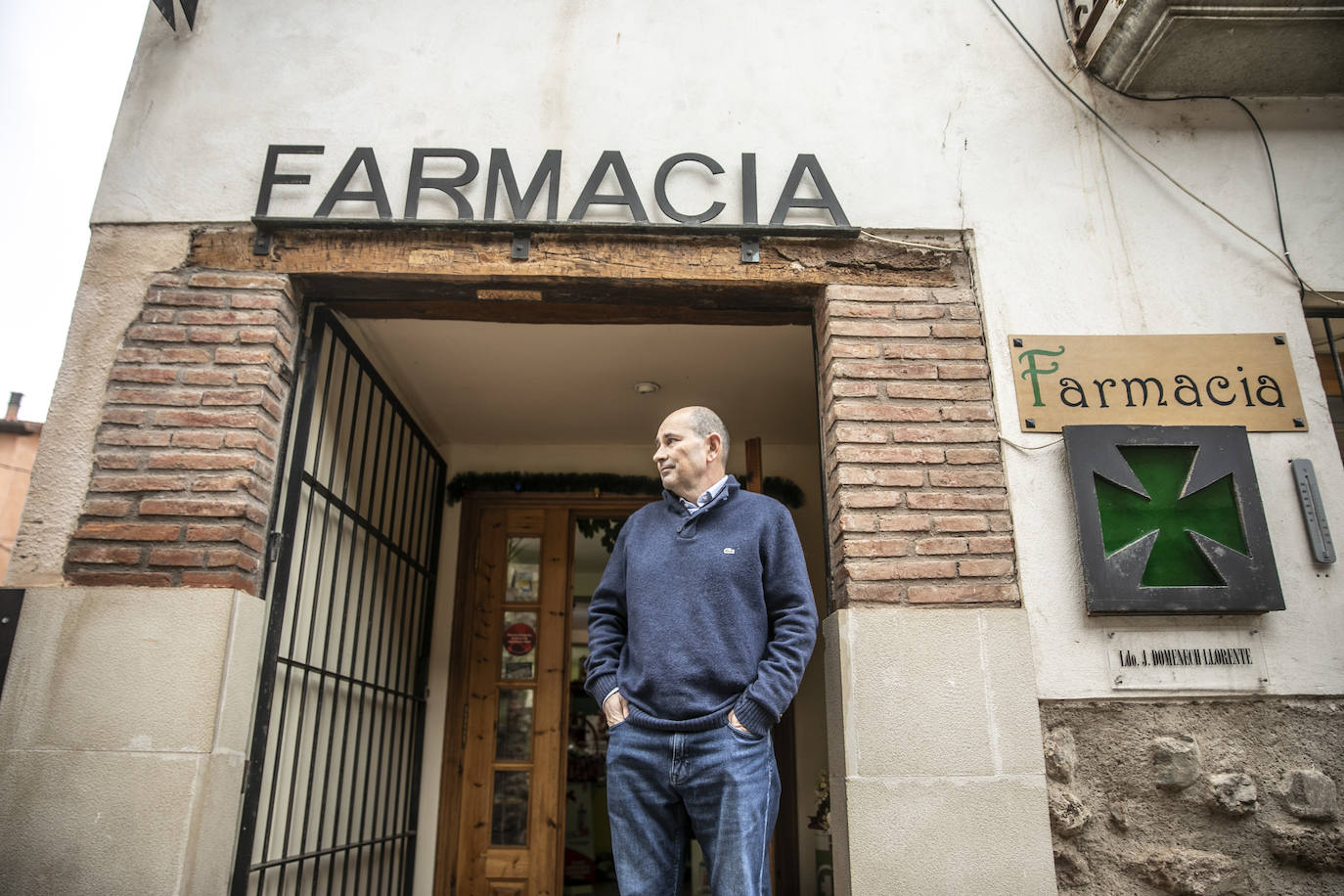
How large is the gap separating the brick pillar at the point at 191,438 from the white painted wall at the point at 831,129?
41 centimetres

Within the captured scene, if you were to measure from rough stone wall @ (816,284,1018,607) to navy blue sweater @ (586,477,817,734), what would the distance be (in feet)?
1.29

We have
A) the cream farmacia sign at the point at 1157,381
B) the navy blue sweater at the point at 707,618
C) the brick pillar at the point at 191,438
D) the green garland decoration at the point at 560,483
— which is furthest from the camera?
the green garland decoration at the point at 560,483

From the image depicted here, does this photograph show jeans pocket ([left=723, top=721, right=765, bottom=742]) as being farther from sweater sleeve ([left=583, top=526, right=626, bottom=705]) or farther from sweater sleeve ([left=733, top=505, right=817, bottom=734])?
sweater sleeve ([left=583, top=526, right=626, bottom=705])

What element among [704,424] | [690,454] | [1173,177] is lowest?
[690,454]

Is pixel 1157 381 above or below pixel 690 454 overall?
above

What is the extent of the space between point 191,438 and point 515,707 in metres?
2.82

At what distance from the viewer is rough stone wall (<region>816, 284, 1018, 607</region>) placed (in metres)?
2.92

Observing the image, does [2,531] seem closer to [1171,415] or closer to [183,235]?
[183,235]

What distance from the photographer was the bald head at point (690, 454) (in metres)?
2.78

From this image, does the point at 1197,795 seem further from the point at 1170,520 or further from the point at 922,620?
the point at 922,620

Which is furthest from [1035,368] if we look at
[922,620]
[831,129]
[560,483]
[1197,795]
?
[560,483]

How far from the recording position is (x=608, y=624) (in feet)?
9.16

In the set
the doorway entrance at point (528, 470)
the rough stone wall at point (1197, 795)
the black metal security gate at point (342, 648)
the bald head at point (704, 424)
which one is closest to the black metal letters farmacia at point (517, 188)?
the black metal security gate at point (342, 648)

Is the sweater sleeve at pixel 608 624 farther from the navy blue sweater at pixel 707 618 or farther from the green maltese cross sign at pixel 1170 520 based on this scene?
the green maltese cross sign at pixel 1170 520
